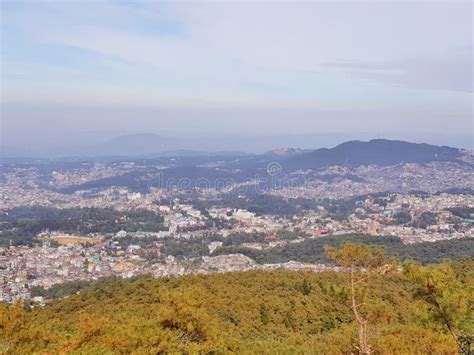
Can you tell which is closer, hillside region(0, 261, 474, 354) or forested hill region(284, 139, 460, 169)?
hillside region(0, 261, 474, 354)

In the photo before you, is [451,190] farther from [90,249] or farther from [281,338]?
[281,338]

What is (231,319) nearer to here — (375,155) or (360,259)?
(360,259)

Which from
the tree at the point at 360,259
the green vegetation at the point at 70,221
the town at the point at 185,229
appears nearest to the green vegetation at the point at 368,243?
the town at the point at 185,229

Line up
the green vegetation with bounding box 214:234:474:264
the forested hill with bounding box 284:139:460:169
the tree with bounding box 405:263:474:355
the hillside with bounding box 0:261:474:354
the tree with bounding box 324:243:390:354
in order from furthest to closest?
the forested hill with bounding box 284:139:460:169, the green vegetation with bounding box 214:234:474:264, the tree with bounding box 405:263:474:355, the tree with bounding box 324:243:390:354, the hillside with bounding box 0:261:474:354

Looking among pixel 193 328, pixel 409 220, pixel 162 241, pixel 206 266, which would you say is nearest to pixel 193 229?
pixel 162 241

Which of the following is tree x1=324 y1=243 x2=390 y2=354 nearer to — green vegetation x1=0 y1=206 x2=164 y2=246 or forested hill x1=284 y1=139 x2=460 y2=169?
green vegetation x1=0 y1=206 x2=164 y2=246

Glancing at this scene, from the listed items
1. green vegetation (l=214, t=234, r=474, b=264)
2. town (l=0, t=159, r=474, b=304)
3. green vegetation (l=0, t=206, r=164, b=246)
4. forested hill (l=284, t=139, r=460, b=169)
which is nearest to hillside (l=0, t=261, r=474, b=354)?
town (l=0, t=159, r=474, b=304)
